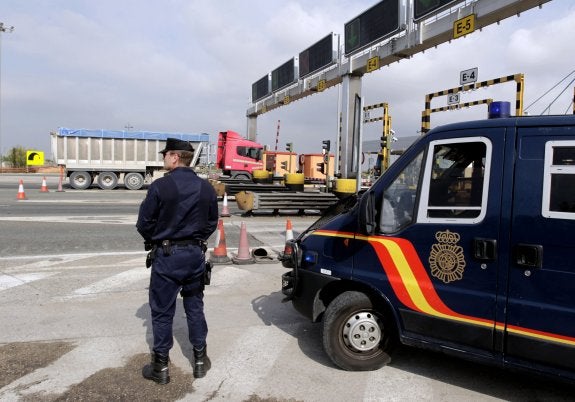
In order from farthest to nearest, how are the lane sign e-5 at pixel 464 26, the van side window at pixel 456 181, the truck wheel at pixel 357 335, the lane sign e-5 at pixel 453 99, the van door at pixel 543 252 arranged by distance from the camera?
the lane sign e-5 at pixel 464 26, the lane sign e-5 at pixel 453 99, the truck wheel at pixel 357 335, the van side window at pixel 456 181, the van door at pixel 543 252

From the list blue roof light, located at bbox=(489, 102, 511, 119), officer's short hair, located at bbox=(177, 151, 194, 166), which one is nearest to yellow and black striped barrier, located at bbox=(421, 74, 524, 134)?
blue roof light, located at bbox=(489, 102, 511, 119)

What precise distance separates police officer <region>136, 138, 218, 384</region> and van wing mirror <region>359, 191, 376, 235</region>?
3.83 feet

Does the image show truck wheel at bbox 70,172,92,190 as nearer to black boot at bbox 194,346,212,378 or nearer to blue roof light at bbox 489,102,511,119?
black boot at bbox 194,346,212,378

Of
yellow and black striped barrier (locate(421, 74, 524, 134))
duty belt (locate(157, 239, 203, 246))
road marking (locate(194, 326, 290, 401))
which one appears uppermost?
yellow and black striped barrier (locate(421, 74, 524, 134))

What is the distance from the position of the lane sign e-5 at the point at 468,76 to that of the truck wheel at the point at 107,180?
20.9 meters

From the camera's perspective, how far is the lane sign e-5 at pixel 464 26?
38.5ft

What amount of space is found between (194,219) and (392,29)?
1333cm

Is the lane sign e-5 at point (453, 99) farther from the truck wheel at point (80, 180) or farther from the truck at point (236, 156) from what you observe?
the truck wheel at point (80, 180)

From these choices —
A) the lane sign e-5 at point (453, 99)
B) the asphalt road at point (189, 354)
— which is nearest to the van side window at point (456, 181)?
the asphalt road at point (189, 354)

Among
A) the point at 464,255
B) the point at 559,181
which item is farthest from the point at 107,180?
the point at 559,181

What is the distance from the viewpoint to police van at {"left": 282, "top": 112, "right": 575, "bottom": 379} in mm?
2898

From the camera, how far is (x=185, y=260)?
3369 mm

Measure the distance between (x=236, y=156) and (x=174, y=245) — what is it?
2076cm

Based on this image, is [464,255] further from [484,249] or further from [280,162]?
[280,162]
